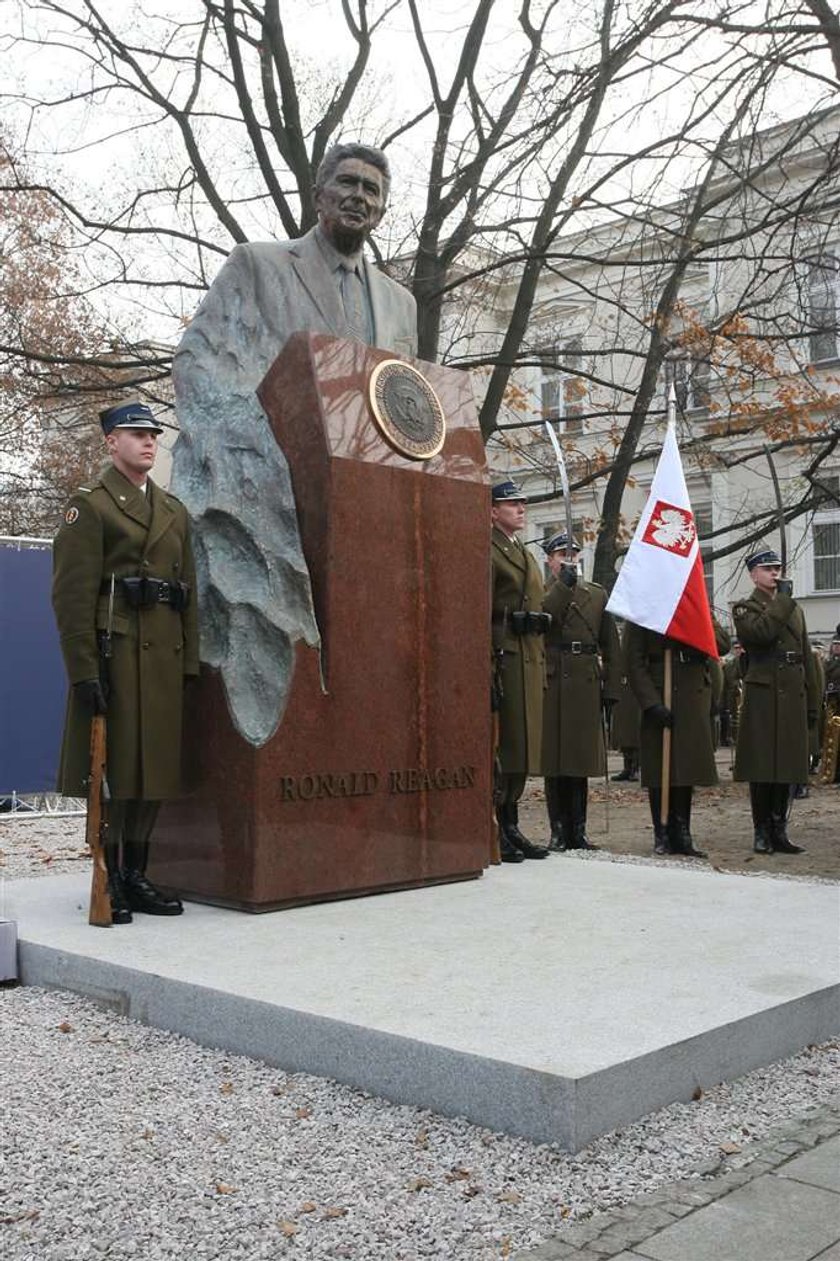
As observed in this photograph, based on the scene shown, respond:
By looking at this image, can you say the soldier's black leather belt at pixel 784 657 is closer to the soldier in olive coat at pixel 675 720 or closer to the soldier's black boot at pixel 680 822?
the soldier in olive coat at pixel 675 720

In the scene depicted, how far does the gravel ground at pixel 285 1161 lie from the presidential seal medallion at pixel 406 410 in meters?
2.72

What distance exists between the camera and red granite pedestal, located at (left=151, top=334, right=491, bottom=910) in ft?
16.1

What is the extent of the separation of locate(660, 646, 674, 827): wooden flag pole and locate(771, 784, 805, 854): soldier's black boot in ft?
2.99

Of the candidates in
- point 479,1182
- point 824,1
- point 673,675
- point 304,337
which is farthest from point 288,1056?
point 824,1

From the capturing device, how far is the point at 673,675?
8258 millimetres

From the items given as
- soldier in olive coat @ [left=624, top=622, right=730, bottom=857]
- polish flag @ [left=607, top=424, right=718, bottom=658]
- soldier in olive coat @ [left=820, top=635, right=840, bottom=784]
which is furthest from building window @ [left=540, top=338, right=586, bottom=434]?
soldier in olive coat @ [left=624, top=622, right=730, bottom=857]

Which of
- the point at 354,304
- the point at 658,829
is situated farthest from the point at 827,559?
the point at 354,304

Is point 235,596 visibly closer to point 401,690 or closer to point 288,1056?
point 401,690

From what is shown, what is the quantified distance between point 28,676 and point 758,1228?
947 cm

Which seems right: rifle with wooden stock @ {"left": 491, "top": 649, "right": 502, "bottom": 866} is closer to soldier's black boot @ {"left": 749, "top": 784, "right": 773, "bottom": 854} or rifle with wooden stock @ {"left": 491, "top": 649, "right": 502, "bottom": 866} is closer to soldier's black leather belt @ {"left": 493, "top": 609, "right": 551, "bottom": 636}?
soldier's black leather belt @ {"left": 493, "top": 609, "right": 551, "bottom": 636}

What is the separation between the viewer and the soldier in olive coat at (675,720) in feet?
26.5

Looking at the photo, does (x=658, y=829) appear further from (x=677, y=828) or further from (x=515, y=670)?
(x=515, y=670)

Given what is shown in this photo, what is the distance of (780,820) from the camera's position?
8758 millimetres

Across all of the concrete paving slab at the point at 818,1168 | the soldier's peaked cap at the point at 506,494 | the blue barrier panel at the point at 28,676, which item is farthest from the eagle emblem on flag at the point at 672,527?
the blue barrier panel at the point at 28,676
